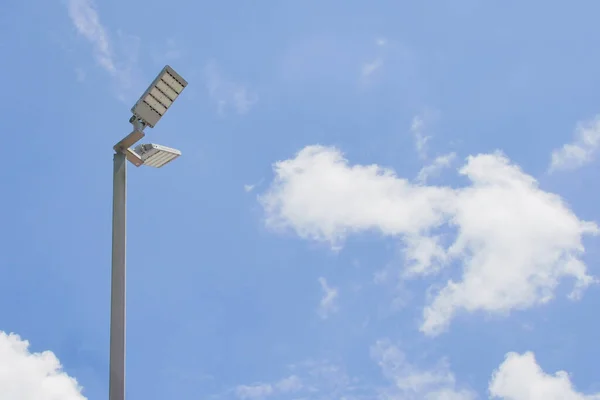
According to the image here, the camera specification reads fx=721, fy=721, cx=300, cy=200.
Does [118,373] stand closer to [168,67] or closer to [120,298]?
[120,298]

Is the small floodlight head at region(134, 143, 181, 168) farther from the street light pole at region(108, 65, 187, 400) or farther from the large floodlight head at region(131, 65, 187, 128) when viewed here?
the large floodlight head at region(131, 65, 187, 128)

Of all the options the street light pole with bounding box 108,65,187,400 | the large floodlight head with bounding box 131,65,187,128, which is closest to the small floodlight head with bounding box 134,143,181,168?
the street light pole with bounding box 108,65,187,400

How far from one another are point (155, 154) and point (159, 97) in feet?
2.52

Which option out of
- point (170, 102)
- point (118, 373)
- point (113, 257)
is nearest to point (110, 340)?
point (118, 373)

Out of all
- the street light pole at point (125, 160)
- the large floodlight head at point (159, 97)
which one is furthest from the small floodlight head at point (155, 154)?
the large floodlight head at point (159, 97)

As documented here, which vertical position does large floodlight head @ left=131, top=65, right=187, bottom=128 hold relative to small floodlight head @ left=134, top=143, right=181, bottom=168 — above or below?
above

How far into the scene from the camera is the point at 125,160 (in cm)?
947

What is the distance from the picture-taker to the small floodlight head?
9613 mm

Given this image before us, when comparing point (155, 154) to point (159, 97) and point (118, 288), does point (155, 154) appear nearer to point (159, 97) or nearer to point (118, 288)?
point (159, 97)

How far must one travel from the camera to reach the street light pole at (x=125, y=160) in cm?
834

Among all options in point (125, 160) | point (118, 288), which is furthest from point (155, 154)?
point (118, 288)

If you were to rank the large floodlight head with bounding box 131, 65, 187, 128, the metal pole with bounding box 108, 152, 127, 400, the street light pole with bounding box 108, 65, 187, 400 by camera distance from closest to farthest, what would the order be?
the metal pole with bounding box 108, 152, 127, 400, the street light pole with bounding box 108, 65, 187, 400, the large floodlight head with bounding box 131, 65, 187, 128

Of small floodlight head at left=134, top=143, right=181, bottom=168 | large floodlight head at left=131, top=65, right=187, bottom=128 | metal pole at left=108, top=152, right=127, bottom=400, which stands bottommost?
metal pole at left=108, top=152, right=127, bottom=400

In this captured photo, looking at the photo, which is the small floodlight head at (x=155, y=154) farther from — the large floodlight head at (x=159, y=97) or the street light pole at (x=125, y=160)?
the large floodlight head at (x=159, y=97)
